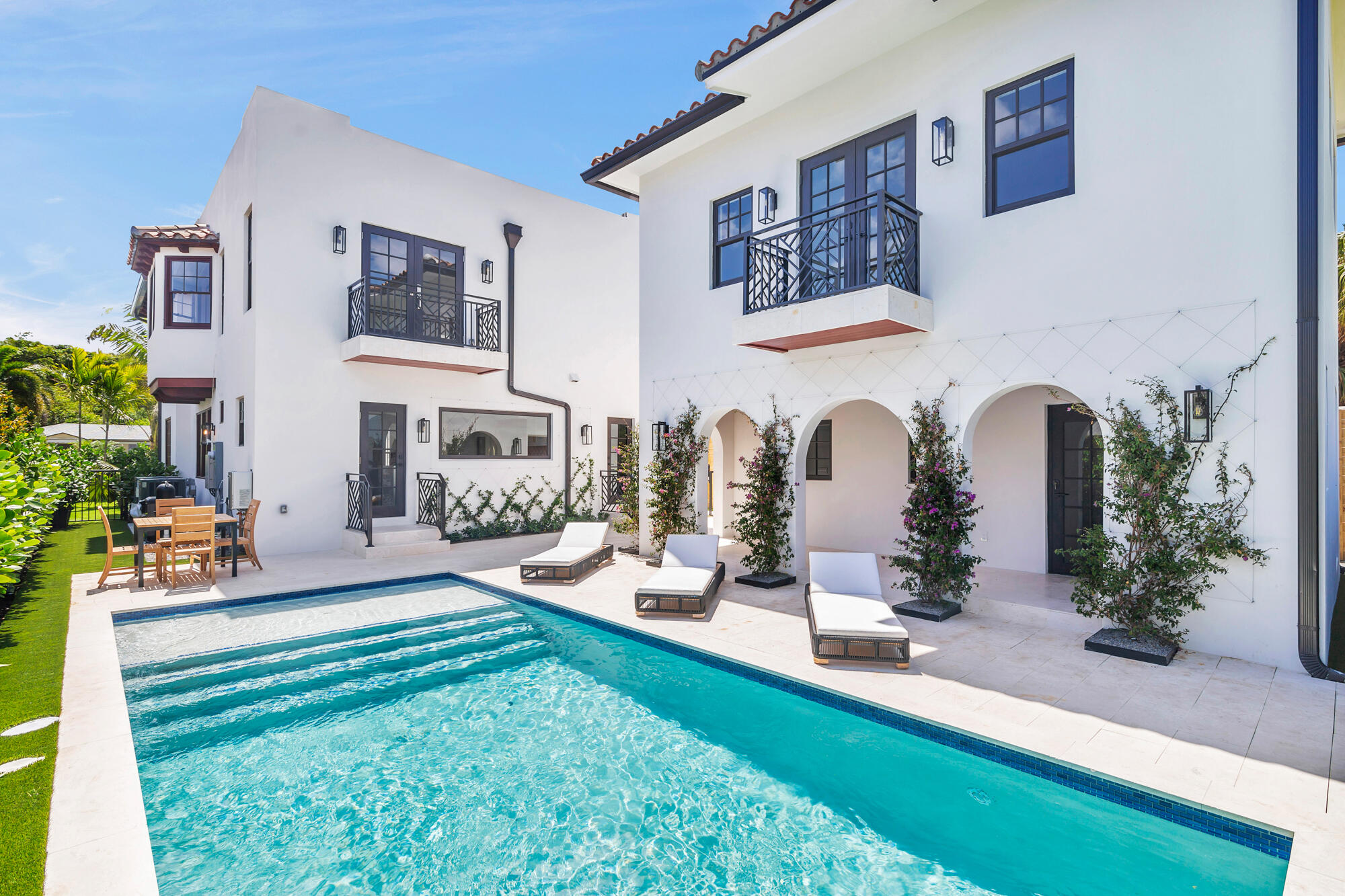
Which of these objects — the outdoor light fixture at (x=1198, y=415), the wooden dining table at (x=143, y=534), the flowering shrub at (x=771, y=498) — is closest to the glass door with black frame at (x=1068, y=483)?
the outdoor light fixture at (x=1198, y=415)

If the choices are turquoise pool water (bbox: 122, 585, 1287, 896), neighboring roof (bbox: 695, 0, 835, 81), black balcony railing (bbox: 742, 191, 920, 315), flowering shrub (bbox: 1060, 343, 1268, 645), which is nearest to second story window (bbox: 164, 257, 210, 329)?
turquoise pool water (bbox: 122, 585, 1287, 896)

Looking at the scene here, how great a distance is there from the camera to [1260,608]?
5.79 meters

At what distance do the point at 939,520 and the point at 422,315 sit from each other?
36.8ft

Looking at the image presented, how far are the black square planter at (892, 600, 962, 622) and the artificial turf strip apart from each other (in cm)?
720

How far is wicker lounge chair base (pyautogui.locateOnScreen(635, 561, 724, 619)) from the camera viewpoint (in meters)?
7.69

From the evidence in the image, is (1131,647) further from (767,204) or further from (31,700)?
(31,700)

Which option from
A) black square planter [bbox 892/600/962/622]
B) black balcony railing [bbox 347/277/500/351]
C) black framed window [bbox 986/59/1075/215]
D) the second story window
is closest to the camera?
black framed window [bbox 986/59/1075/215]

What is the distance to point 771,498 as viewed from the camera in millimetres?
9547

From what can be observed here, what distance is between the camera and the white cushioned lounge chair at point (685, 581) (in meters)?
7.72

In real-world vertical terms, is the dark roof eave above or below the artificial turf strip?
above

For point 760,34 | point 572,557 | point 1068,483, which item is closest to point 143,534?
point 572,557

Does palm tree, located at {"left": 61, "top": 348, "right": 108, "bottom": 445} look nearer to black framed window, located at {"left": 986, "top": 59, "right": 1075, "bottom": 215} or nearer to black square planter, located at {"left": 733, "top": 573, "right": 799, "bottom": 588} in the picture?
black square planter, located at {"left": 733, "top": 573, "right": 799, "bottom": 588}

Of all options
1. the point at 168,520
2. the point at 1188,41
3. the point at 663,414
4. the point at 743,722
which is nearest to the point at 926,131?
the point at 1188,41

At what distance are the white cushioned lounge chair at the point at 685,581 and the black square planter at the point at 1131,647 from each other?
4075 millimetres
